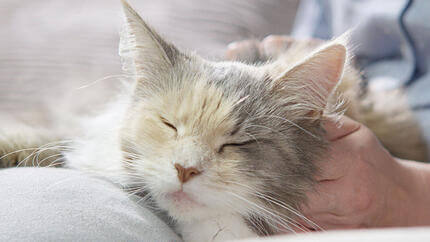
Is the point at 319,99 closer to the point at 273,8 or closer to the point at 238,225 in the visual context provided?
the point at 238,225

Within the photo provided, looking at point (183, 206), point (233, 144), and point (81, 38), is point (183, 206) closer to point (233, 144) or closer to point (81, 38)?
point (233, 144)

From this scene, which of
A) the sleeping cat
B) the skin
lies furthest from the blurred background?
the sleeping cat

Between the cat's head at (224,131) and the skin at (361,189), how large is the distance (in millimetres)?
70

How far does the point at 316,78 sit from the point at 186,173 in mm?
379

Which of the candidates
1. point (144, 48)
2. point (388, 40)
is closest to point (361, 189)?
point (144, 48)

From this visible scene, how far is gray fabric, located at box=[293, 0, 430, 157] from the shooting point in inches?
66.0

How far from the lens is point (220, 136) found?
3.01ft

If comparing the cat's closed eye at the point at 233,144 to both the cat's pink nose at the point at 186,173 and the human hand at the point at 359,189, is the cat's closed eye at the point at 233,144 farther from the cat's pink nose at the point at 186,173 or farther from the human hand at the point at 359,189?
the human hand at the point at 359,189

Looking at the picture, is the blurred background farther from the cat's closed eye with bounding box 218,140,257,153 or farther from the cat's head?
the cat's closed eye with bounding box 218,140,257,153

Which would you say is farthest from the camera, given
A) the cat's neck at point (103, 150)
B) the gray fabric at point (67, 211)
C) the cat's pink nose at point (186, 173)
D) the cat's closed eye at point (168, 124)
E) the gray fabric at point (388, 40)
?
the gray fabric at point (388, 40)

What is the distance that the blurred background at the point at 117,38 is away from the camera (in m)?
1.71

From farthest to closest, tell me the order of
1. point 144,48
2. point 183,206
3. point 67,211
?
point 144,48 → point 183,206 → point 67,211

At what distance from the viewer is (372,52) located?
1.96 m

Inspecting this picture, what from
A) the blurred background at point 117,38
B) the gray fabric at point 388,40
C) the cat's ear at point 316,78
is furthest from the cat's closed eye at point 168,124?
the gray fabric at point 388,40
